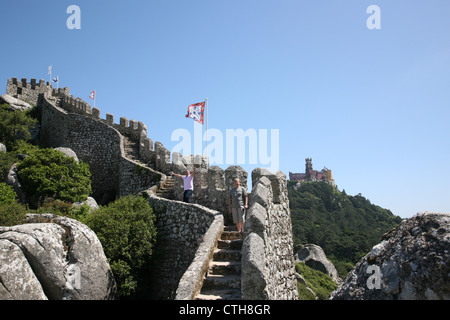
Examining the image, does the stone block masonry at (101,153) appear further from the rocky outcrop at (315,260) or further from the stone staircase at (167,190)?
the rocky outcrop at (315,260)

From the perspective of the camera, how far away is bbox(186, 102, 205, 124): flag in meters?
15.5

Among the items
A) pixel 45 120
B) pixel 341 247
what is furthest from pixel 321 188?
pixel 45 120

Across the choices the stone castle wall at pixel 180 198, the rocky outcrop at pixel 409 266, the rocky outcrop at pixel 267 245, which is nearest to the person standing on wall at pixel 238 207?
the stone castle wall at pixel 180 198

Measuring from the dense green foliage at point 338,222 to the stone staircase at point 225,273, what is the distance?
111 feet

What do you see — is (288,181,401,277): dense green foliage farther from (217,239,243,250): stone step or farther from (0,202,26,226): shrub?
(0,202,26,226): shrub

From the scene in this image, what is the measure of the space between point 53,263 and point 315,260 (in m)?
36.0

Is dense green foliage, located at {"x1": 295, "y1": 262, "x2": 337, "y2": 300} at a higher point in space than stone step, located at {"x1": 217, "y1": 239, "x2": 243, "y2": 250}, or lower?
lower

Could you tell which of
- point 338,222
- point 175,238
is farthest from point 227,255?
point 338,222

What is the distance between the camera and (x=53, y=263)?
27.2 ft

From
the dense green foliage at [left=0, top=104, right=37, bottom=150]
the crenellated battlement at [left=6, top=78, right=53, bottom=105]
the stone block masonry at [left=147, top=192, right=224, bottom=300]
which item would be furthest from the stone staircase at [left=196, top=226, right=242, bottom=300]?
the crenellated battlement at [left=6, top=78, right=53, bottom=105]

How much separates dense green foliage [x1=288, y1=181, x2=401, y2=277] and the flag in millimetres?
30460
